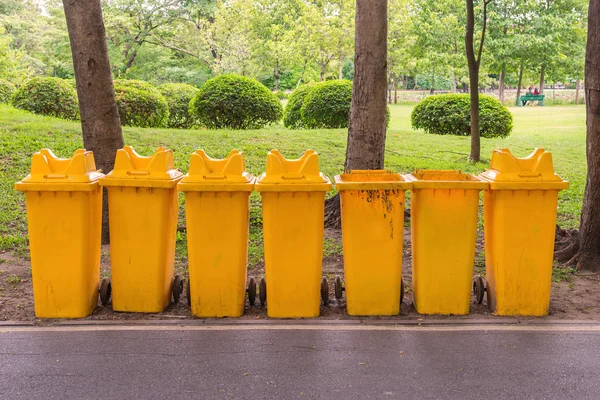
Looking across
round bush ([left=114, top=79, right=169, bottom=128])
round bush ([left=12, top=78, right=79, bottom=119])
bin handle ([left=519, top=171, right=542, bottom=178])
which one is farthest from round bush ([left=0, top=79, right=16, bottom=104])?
bin handle ([left=519, top=171, right=542, bottom=178])

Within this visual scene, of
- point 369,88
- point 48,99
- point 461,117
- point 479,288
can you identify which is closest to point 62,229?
point 479,288

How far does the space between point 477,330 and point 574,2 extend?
33.8m

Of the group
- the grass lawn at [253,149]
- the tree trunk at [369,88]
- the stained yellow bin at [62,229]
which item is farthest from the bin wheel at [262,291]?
the tree trunk at [369,88]

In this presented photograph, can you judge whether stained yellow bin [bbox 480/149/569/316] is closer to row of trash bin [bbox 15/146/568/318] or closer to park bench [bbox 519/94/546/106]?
row of trash bin [bbox 15/146/568/318]

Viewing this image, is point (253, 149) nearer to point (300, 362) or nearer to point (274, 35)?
point (300, 362)

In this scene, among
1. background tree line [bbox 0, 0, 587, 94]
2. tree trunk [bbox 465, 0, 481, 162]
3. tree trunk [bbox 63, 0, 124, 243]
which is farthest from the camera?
background tree line [bbox 0, 0, 587, 94]

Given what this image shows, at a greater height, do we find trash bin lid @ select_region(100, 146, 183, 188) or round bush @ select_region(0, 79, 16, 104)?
round bush @ select_region(0, 79, 16, 104)

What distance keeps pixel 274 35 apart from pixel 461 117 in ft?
70.8

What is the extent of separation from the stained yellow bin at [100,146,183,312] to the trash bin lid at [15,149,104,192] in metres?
0.16

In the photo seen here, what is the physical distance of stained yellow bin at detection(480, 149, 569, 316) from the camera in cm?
471

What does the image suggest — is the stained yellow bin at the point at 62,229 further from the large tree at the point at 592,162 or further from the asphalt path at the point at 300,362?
the large tree at the point at 592,162

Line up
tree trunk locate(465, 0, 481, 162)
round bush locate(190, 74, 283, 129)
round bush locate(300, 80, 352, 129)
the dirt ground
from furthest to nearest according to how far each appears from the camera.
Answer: round bush locate(300, 80, 352, 129) → round bush locate(190, 74, 283, 129) → tree trunk locate(465, 0, 481, 162) → the dirt ground

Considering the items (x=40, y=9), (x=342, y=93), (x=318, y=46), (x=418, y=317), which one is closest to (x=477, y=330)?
(x=418, y=317)

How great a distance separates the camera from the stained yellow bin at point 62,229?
4.68m
